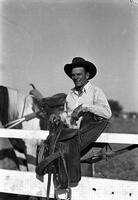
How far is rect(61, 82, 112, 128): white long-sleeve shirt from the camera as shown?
2646 mm

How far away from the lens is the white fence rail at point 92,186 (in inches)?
105

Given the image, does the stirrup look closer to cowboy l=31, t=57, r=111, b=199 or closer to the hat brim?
cowboy l=31, t=57, r=111, b=199

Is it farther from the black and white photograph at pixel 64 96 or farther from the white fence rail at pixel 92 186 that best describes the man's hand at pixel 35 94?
the white fence rail at pixel 92 186

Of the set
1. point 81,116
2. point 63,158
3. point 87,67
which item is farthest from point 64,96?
point 63,158

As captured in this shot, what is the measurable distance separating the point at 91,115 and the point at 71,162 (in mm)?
454

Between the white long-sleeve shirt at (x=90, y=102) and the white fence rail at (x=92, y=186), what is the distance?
23cm

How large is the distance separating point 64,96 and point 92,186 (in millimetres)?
2298

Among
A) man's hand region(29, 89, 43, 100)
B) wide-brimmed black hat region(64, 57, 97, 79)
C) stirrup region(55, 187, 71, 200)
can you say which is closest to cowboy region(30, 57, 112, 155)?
wide-brimmed black hat region(64, 57, 97, 79)

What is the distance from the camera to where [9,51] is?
184 inches

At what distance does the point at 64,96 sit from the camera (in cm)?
487

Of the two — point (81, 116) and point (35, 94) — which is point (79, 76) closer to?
point (81, 116)

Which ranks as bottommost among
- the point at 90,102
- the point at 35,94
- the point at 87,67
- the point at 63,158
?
the point at 63,158

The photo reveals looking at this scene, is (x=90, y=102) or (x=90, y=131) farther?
(x=90, y=102)

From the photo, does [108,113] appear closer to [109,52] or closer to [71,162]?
[71,162]
